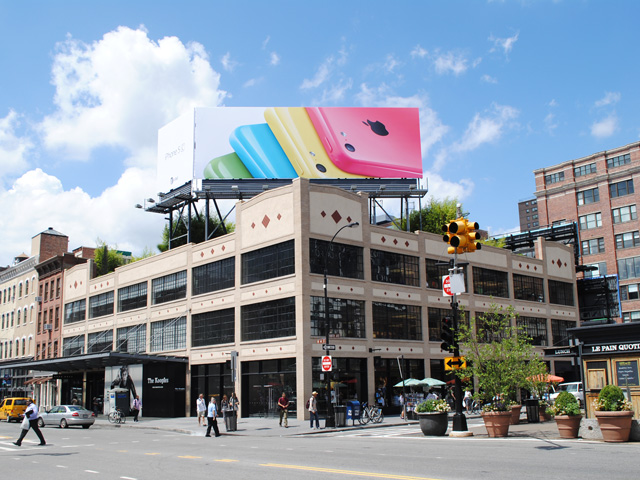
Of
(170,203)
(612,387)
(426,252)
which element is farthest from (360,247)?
(612,387)

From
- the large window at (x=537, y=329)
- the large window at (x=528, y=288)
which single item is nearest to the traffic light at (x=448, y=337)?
the large window at (x=528, y=288)

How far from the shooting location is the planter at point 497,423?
23250 millimetres

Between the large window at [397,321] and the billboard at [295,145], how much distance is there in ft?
40.5

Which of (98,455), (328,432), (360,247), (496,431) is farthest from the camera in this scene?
(360,247)

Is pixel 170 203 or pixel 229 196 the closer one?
pixel 229 196

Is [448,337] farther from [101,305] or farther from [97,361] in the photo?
[101,305]

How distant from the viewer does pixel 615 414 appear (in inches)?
761

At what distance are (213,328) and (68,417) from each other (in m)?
11.4

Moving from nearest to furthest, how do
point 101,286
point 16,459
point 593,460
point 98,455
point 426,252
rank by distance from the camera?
point 593,460 < point 16,459 < point 98,455 < point 426,252 < point 101,286

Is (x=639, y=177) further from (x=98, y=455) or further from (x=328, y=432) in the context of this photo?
(x=98, y=455)

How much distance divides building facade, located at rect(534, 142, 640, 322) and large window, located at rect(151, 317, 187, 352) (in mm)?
48867

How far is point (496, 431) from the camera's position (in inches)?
919

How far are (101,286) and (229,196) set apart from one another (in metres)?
18.0

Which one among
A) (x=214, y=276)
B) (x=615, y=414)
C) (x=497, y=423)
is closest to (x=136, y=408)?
(x=214, y=276)
